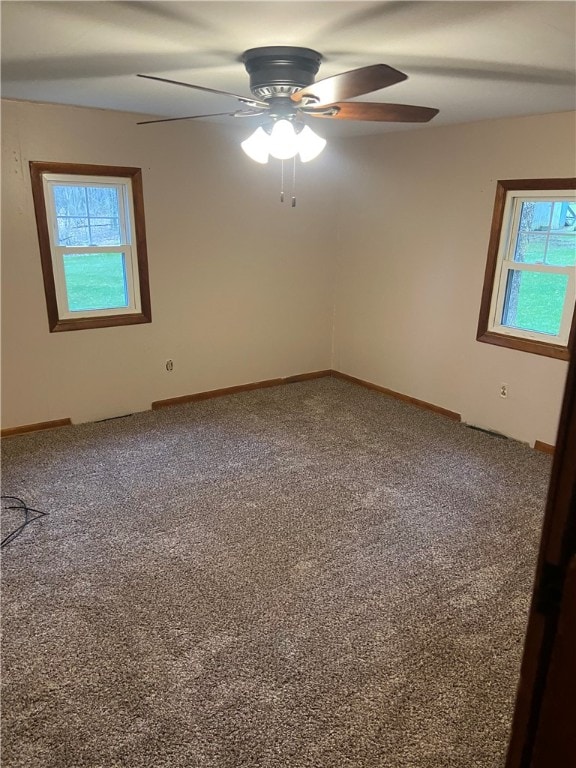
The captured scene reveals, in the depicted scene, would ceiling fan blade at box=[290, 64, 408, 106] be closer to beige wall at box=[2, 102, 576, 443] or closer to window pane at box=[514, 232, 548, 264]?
beige wall at box=[2, 102, 576, 443]

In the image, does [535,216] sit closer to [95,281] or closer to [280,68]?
[280,68]

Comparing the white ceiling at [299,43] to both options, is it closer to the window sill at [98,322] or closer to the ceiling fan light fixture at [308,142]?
the ceiling fan light fixture at [308,142]

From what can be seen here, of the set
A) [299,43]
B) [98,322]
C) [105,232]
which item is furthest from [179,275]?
[299,43]

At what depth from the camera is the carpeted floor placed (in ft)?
5.96

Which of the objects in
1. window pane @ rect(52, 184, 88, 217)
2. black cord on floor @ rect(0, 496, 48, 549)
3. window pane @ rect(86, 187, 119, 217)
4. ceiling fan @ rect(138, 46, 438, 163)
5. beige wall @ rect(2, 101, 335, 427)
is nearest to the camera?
ceiling fan @ rect(138, 46, 438, 163)

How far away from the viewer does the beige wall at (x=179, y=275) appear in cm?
381

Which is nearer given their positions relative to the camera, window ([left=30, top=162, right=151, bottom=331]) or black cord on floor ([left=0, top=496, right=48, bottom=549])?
black cord on floor ([left=0, top=496, right=48, bottom=549])

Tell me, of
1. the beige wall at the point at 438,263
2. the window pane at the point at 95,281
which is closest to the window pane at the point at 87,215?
the window pane at the point at 95,281

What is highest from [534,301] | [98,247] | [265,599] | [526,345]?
[98,247]

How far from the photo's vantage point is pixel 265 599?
96.1 inches

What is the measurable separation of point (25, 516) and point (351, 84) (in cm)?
Result: 279

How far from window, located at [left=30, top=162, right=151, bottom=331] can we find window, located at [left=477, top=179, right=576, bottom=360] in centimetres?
277

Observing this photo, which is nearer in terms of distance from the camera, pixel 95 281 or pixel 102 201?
pixel 102 201

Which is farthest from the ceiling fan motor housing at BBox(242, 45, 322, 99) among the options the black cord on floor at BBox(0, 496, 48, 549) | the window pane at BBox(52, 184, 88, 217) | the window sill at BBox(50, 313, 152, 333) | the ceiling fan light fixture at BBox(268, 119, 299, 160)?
the black cord on floor at BBox(0, 496, 48, 549)
